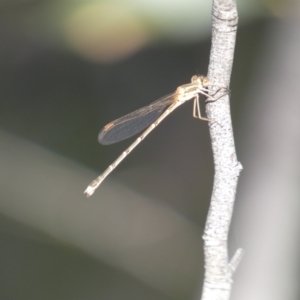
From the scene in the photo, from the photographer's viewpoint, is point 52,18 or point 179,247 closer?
point 52,18

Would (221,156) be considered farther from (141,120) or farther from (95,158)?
(95,158)

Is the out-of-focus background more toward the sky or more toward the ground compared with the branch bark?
more toward the sky

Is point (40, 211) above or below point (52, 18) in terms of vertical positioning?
below

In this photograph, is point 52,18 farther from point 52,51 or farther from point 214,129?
point 214,129

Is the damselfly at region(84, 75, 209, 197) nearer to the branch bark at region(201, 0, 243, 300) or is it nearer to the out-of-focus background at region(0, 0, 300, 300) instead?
the out-of-focus background at region(0, 0, 300, 300)

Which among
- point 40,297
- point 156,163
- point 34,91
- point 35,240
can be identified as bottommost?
point 40,297

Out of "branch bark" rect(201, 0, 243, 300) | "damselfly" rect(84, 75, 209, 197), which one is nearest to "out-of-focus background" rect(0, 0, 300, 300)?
"damselfly" rect(84, 75, 209, 197)

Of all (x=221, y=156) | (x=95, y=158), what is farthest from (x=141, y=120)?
(x=221, y=156)

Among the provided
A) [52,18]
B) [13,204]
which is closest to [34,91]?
[52,18]
